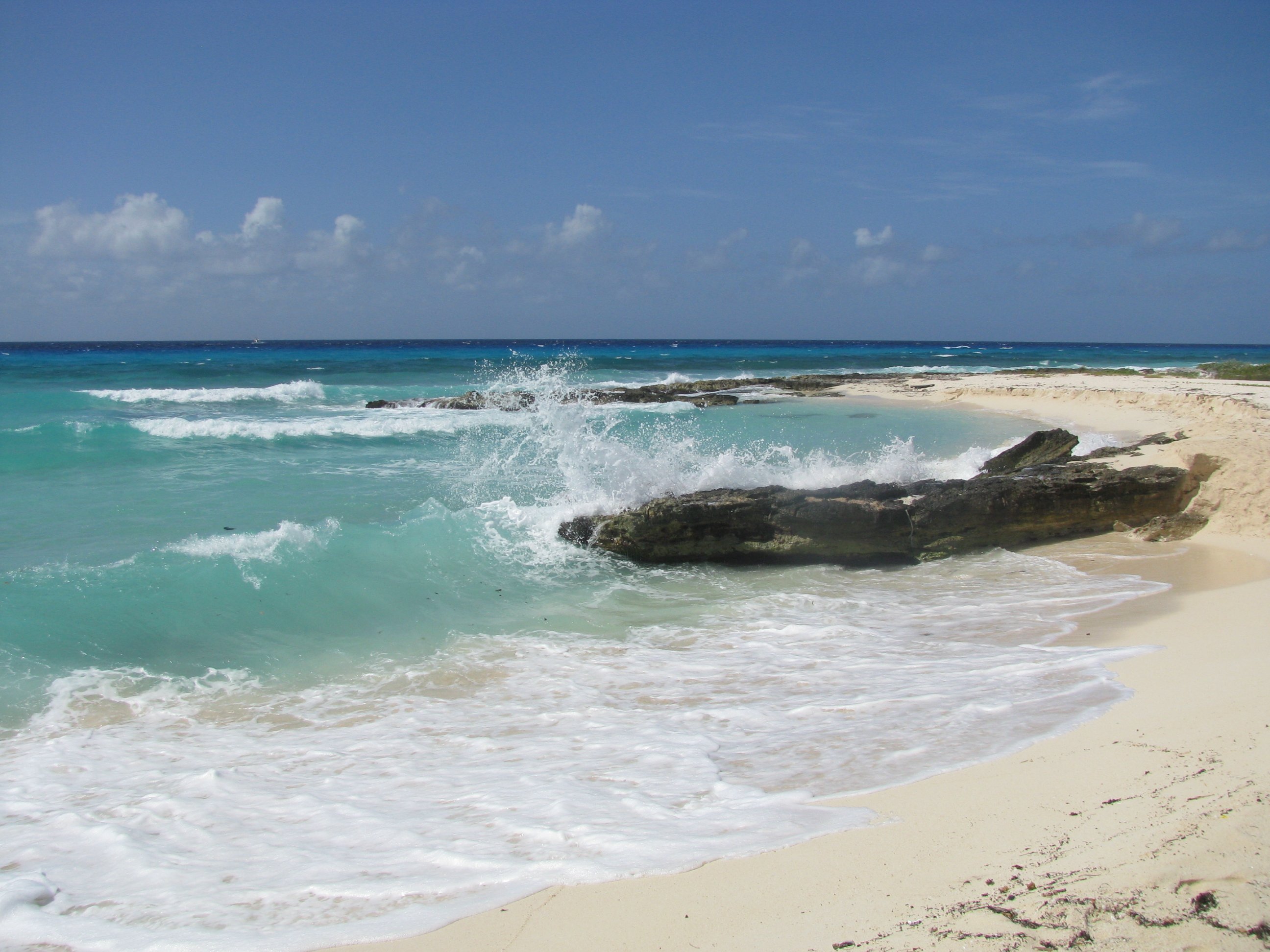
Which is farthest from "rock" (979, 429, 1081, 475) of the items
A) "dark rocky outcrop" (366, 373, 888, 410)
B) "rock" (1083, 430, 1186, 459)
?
"dark rocky outcrop" (366, 373, 888, 410)

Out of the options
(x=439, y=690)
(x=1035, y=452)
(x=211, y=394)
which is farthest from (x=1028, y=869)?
(x=211, y=394)

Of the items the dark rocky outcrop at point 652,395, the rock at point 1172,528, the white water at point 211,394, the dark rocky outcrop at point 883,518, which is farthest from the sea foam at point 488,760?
the white water at point 211,394

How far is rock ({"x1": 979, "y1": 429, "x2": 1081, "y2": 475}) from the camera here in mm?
10781

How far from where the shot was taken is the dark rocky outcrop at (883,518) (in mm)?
7969

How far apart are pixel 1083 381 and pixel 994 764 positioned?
107ft

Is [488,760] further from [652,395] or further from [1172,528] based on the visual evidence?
[652,395]

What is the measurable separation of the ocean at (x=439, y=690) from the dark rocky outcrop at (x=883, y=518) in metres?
0.26

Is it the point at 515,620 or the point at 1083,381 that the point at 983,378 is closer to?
the point at 1083,381

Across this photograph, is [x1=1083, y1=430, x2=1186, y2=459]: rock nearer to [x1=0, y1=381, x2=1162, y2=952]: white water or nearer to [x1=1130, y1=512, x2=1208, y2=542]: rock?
[x1=1130, y1=512, x2=1208, y2=542]: rock

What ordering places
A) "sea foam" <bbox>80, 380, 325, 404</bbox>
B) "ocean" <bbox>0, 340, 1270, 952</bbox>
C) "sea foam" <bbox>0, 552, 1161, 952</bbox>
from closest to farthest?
"sea foam" <bbox>0, 552, 1161, 952</bbox> < "ocean" <bbox>0, 340, 1270, 952</bbox> < "sea foam" <bbox>80, 380, 325, 404</bbox>

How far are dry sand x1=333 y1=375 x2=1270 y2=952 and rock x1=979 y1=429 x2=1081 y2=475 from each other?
6.98m

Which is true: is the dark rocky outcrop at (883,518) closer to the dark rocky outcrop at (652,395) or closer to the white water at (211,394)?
the dark rocky outcrop at (652,395)

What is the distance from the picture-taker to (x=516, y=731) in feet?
14.8

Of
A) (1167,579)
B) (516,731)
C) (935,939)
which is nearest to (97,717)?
(516,731)
